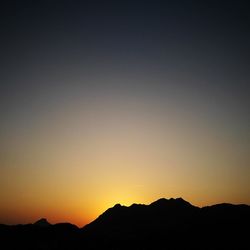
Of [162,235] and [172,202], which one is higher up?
[172,202]

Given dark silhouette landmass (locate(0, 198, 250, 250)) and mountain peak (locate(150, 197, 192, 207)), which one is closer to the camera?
dark silhouette landmass (locate(0, 198, 250, 250))

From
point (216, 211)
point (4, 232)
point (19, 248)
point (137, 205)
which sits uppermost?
point (137, 205)

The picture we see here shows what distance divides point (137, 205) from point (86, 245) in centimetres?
5785

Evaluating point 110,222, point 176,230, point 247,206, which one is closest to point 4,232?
point 176,230

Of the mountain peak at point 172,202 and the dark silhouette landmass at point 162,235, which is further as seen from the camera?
the mountain peak at point 172,202

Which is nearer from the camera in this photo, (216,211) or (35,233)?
(35,233)

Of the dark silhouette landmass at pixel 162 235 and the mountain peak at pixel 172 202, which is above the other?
the mountain peak at pixel 172 202

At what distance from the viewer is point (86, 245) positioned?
63500mm

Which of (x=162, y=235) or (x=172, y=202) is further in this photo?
(x=172, y=202)

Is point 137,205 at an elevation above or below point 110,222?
above

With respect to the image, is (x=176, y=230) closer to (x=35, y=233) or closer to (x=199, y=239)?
(x=199, y=239)

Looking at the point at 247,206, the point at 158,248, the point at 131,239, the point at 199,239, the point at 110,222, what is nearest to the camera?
the point at 158,248

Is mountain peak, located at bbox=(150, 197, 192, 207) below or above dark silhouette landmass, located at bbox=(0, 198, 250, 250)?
above

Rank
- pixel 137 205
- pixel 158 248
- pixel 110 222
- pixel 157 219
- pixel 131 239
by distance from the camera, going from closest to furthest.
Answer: pixel 158 248, pixel 131 239, pixel 157 219, pixel 110 222, pixel 137 205
